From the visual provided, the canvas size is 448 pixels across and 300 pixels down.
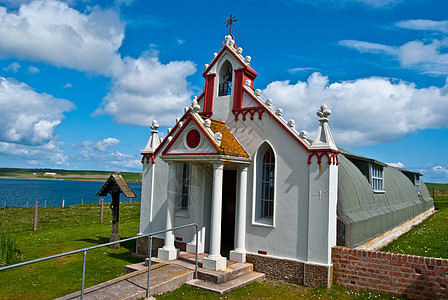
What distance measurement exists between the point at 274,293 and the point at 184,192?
18.6 feet

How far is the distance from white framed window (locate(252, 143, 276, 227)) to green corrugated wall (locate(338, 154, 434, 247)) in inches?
97.8

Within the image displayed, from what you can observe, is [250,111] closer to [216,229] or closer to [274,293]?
[216,229]

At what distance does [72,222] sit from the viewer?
2589 centimetres

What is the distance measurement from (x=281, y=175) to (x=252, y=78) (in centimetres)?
439

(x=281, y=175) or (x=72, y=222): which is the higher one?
(x=281, y=175)

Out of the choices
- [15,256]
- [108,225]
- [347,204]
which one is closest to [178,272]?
[347,204]

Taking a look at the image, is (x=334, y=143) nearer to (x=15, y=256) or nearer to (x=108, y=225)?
(x=15, y=256)

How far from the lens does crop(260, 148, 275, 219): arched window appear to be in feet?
39.2

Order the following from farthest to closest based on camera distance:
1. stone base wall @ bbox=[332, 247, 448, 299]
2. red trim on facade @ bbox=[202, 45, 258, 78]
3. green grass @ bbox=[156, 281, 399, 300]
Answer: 1. red trim on facade @ bbox=[202, 45, 258, 78]
2. green grass @ bbox=[156, 281, 399, 300]
3. stone base wall @ bbox=[332, 247, 448, 299]

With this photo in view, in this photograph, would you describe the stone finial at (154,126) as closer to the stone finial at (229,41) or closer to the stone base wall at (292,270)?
the stone finial at (229,41)

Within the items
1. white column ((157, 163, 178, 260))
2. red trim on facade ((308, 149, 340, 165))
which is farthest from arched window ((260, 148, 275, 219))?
white column ((157, 163, 178, 260))

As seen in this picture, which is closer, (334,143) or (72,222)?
(334,143)

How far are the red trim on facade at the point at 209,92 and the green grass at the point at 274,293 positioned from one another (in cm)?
694

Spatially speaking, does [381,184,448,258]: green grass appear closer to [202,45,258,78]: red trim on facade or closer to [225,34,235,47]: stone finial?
[202,45,258,78]: red trim on facade
